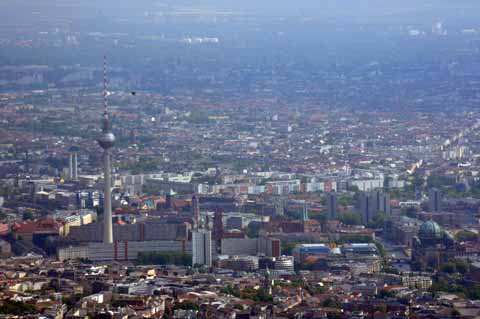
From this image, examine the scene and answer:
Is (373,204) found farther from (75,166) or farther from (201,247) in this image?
(75,166)

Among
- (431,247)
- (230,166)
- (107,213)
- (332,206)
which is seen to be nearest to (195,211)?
(107,213)

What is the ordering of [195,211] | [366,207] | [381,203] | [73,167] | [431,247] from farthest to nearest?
[73,167] → [381,203] → [366,207] → [195,211] → [431,247]

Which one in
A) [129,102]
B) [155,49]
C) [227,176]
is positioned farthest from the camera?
[155,49]

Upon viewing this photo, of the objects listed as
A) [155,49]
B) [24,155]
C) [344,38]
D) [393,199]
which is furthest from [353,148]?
[344,38]

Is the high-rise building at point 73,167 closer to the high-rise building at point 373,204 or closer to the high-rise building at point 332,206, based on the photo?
the high-rise building at point 332,206

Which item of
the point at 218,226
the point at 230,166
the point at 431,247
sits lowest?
the point at 431,247

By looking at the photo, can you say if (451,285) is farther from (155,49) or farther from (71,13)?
(155,49)

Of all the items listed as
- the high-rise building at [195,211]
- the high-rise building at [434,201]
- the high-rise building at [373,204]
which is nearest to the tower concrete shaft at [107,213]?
the high-rise building at [195,211]
